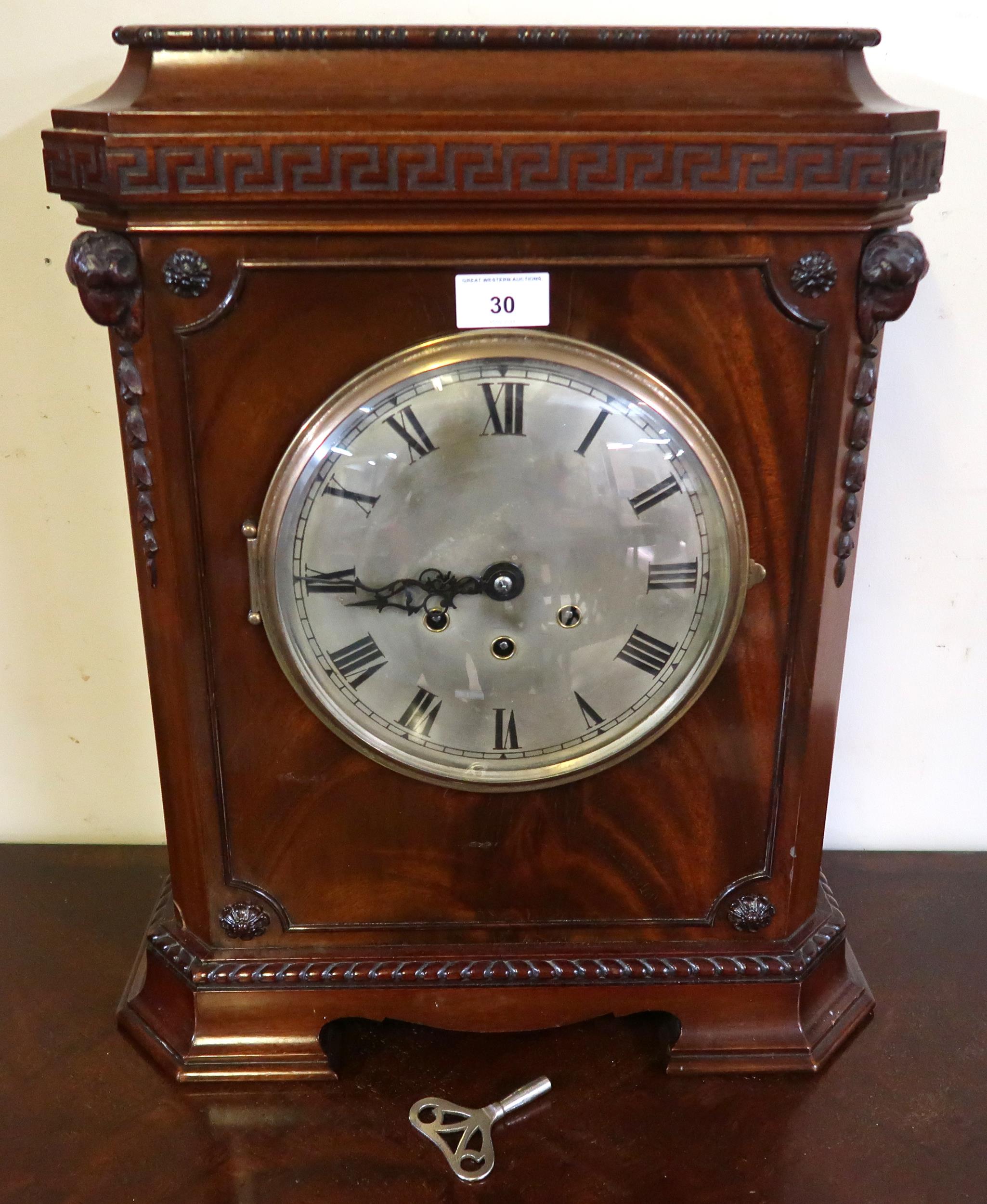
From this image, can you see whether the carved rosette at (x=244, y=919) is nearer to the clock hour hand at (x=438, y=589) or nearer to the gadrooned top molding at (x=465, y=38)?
the clock hour hand at (x=438, y=589)

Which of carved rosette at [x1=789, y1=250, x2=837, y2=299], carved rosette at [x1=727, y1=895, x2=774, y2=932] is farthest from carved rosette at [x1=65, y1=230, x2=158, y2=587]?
carved rosette at [x1=727, y1=895, x2=774, y2=932]

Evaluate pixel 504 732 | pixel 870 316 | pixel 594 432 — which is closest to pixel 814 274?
pixel 870 316

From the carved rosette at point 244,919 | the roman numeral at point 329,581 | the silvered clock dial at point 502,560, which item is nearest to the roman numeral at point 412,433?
the silvered clock dial at point 502,560

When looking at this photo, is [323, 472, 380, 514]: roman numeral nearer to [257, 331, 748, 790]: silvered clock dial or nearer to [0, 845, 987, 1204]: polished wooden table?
A: [257, 331, 748, 790]: silvered clock dial

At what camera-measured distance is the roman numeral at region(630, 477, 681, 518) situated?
865 mm

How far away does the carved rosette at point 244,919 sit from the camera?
3.25ft

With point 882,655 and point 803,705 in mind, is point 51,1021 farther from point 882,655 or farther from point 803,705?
point 882,655

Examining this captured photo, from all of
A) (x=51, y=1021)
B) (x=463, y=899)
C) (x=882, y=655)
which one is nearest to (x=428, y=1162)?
(x=463, y=899)

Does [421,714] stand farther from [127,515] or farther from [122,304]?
[127,515]

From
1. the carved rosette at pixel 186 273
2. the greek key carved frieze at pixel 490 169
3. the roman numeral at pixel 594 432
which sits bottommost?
the roman numeral at pixel 594 432

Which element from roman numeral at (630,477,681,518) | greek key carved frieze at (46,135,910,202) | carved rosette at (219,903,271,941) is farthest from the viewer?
carved rosette at (219,903,271,941)

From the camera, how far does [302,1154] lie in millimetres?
923

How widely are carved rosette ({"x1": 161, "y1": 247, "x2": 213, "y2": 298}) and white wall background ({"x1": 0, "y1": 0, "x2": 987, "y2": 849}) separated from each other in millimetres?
377

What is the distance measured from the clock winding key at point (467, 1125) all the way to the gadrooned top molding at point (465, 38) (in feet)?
2.70
